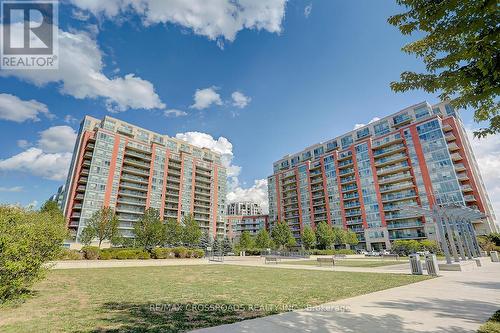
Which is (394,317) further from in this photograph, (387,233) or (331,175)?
(331,175)

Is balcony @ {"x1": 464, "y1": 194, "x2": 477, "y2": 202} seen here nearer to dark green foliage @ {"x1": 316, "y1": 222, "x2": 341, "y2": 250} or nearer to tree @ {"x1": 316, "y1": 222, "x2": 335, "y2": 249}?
dark green foliage @ {"x1": 316, "y1": 222, "x2": 341, "y2": 250}

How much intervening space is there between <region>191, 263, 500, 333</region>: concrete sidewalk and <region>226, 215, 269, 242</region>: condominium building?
122m

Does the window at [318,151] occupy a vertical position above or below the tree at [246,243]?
above

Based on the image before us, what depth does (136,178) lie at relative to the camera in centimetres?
7800

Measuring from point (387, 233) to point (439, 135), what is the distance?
28.6m

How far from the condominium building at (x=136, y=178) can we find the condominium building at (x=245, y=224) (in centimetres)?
3523

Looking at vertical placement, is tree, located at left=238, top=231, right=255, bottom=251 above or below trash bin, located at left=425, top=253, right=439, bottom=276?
above

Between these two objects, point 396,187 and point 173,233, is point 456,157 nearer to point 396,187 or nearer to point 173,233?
point 396,187

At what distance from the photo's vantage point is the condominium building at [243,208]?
6841 inches

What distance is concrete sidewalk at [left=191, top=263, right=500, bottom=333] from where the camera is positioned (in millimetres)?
5348

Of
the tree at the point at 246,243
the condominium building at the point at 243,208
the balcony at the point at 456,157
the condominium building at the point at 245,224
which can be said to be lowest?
the tree at the point at 246,243

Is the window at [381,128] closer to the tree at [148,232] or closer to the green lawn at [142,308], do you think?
the tree at [148,232]

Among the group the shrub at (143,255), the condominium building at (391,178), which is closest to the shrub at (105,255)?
the shrub at (143,255)

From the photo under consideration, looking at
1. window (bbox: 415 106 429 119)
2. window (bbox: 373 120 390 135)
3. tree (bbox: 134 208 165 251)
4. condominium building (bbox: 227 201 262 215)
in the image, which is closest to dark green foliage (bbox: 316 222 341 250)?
window (bbox: 373 120 390 135)
